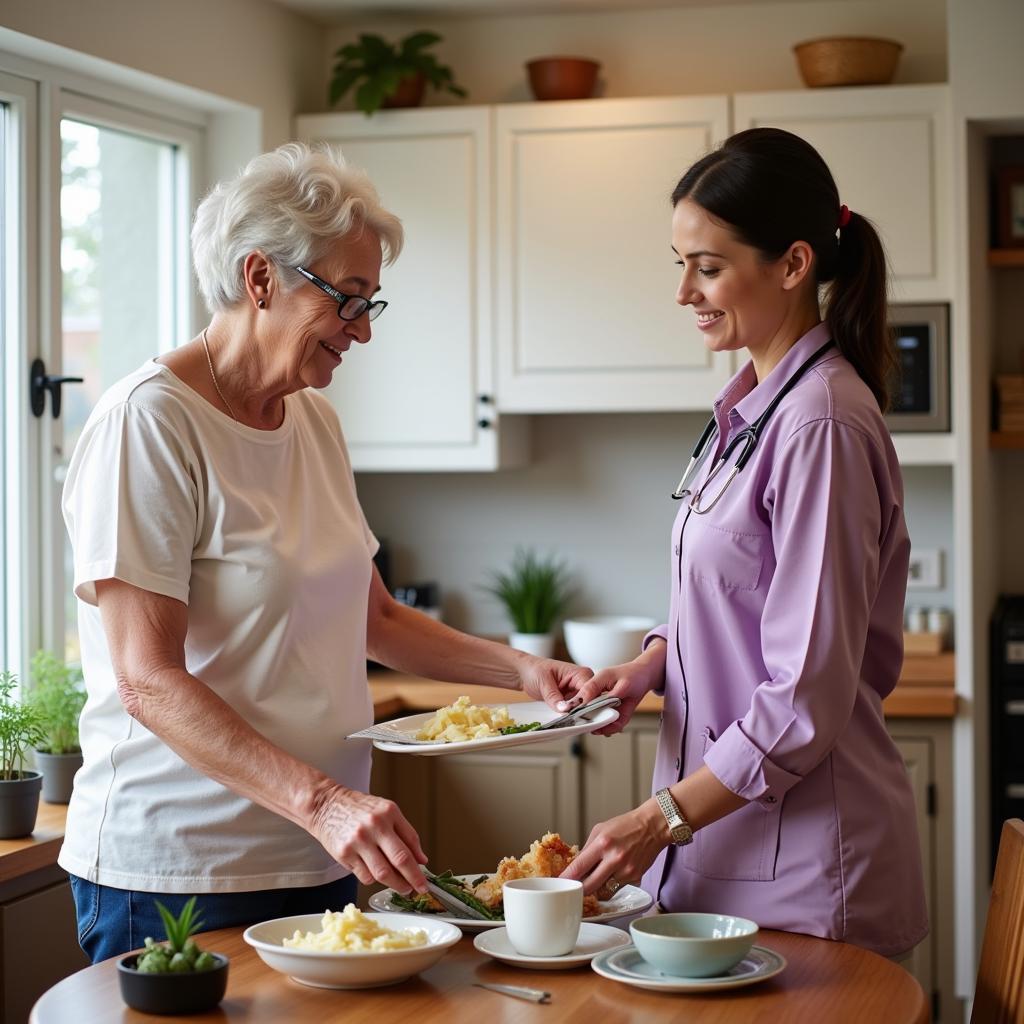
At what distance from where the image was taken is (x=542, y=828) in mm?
3422

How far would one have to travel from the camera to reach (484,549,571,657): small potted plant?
3.85 meters

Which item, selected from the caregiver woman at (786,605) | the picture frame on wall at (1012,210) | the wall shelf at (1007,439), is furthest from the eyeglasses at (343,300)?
the picture frame on wall at (1012,210)

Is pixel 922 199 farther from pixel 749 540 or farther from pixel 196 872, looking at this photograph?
pixel 196 872

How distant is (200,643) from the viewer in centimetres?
175

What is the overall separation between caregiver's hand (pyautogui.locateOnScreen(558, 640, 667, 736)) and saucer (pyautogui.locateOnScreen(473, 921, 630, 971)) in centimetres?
35

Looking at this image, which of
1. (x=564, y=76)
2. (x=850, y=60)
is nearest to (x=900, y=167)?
(x=850, y=60)

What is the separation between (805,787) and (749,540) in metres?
0.29

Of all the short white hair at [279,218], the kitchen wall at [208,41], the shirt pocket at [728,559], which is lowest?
the shirt pocket at [728,559]

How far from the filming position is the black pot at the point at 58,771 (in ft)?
8.77

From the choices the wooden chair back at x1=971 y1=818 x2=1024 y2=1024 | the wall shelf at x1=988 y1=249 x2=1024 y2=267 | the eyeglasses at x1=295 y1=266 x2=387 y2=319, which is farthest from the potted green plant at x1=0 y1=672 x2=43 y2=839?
the wall shelf at x1=988 y1=249 x2=1024 y2=267

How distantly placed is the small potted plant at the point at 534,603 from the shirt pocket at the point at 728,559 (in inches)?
85.2

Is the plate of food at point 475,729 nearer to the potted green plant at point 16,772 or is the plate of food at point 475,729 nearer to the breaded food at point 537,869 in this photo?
the breaded food at point 537,869

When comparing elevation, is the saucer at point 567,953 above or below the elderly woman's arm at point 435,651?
below

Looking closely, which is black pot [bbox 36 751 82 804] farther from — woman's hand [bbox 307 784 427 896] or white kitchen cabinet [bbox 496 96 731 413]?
white kitchen cabinet [bbox 496 96 731 413]
